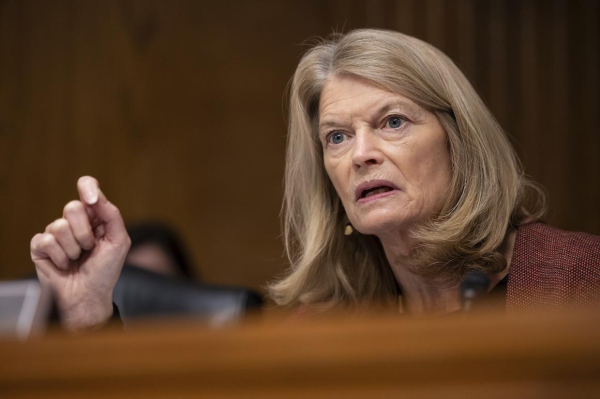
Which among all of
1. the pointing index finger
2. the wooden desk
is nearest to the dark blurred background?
the pointing index finger

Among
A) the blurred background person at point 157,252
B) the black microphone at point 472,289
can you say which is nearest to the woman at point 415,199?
the black microphone at point 472,289

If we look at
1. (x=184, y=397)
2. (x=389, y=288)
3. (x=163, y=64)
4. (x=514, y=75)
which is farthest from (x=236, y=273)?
(x=184, y=397)

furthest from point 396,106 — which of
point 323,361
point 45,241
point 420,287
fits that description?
point 323,361

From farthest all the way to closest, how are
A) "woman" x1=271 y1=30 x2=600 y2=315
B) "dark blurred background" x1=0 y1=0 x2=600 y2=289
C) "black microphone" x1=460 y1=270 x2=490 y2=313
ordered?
"dark blurred background" x1=0 y1=0 x2=600 y2=289 → "woman" x1=271 y1=30 x2=600 y2=315 → "black microphone" x1=460 y1=270 x2=490 y2=313

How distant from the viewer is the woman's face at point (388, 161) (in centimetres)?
159

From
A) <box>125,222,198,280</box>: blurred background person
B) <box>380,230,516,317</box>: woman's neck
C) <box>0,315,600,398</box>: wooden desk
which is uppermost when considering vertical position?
<box>0,315,600,398</box>: wooden desk

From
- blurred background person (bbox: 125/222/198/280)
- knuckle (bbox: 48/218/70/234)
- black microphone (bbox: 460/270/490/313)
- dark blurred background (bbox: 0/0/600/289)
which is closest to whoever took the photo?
black microphone (bbox: 460/270/490/313)

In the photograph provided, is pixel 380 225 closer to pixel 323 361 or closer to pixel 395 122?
pixel 395 122

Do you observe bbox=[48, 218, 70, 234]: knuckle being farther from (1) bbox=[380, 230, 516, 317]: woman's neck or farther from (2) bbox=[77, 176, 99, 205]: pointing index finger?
(1) bbox=[380, 230, 516, 317]: woman's neck

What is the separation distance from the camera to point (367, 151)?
1.60 metres

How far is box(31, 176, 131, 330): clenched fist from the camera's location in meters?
1.39

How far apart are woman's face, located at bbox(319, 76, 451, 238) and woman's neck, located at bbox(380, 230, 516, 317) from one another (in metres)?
0.05

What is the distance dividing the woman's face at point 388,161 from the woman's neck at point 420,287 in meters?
0.05

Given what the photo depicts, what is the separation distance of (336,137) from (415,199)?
0.79 ft
